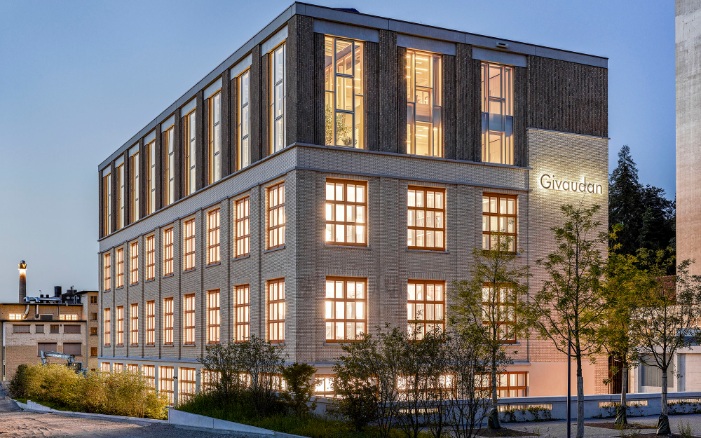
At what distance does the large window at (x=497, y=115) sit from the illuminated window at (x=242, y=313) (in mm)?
10640

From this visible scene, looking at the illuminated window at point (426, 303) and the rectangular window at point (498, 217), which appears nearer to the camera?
the illuminated window at point (426, 303)

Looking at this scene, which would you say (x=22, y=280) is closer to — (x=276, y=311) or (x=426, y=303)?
(x=276, y=311)

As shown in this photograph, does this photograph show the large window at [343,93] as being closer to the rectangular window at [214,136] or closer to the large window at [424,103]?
the large window at [424,103]

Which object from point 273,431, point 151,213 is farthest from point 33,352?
point 273,431

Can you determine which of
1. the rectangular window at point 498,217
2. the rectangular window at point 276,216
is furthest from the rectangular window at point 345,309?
the rectangular window at point 498,217

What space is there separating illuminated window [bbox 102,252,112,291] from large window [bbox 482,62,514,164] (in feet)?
99.8

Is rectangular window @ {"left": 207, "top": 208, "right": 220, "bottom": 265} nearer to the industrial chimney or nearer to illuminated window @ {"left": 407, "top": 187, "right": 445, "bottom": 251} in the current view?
illuminated window @ {"left": 407, "top": 187, "right": 445, "bottom": 251}

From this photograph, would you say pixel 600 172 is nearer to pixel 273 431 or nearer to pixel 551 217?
pixel 551 217

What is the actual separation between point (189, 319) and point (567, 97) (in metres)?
19.5

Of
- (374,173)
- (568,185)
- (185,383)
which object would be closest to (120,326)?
(185,383)

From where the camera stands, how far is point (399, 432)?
73.6ft

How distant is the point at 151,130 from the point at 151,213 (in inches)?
180

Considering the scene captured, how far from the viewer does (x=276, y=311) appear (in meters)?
33.1

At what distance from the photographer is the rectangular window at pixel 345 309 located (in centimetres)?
3144
